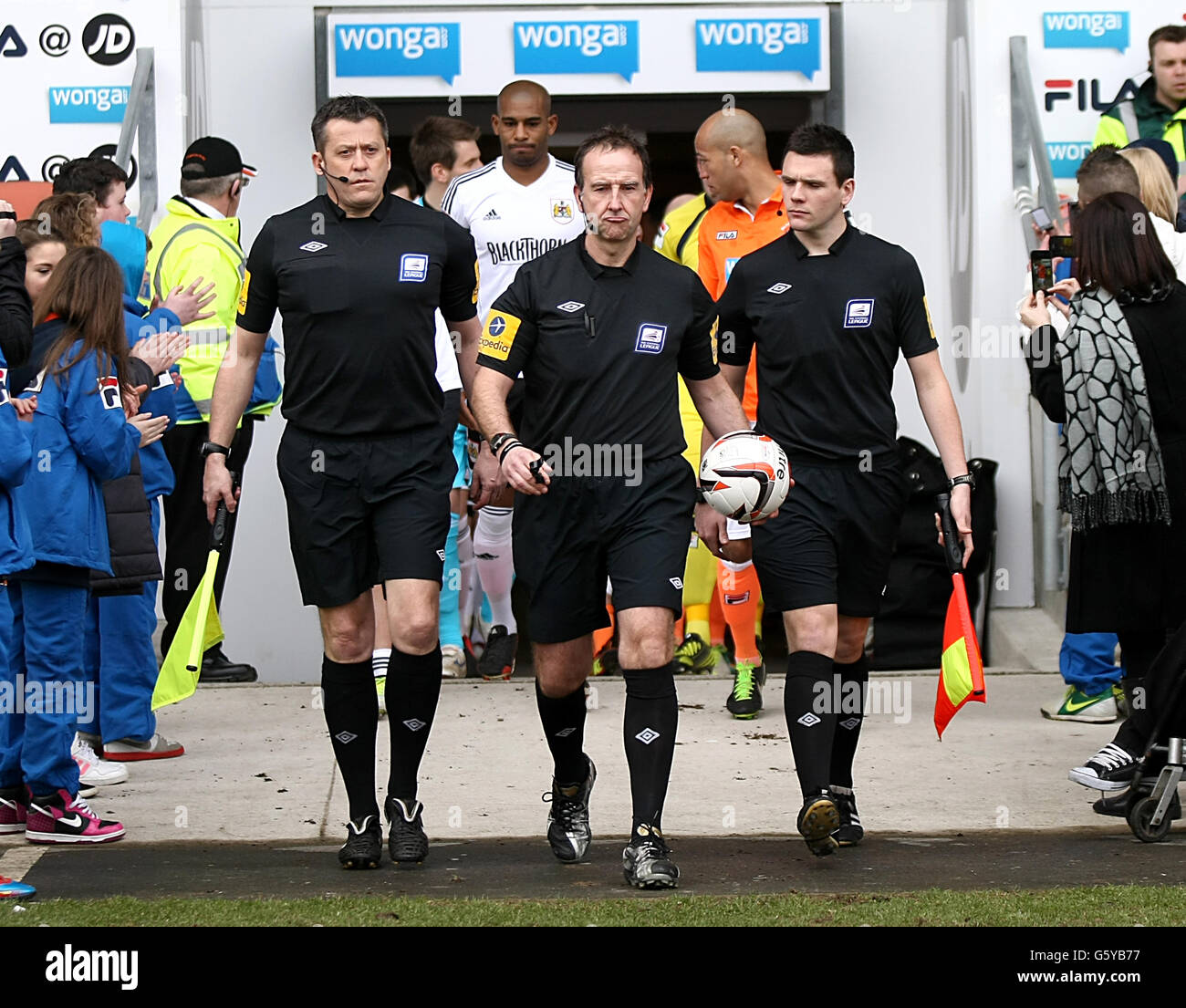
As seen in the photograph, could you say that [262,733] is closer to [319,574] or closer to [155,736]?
[155,736]

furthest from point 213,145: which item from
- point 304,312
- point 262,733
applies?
Answer: point 304,312

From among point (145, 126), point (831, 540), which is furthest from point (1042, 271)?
point (145, 126)

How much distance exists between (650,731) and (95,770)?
8.60 ft

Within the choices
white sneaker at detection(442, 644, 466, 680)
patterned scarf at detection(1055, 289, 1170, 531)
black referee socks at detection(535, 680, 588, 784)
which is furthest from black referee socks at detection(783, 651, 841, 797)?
white sneaker at detection(442, 644, 466, 680)

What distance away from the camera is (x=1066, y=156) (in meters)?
10.5

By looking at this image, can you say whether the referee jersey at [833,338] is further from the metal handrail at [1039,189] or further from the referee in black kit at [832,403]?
the metal handrail at [1039,189]

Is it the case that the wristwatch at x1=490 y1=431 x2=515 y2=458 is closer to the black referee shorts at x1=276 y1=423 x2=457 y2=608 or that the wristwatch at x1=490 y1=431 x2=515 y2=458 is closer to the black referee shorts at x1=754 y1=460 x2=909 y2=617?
the black referee shorts at x1=276 y1=423 x2=457 y2=608

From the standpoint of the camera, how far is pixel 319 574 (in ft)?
19.0

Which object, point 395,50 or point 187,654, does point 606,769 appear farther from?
point 395,50

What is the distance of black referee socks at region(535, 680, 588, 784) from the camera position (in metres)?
5.92

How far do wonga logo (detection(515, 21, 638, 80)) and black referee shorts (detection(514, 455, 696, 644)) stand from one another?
213 inches

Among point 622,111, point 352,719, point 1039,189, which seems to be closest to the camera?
point 352,719

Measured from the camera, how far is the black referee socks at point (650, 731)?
5.54 m

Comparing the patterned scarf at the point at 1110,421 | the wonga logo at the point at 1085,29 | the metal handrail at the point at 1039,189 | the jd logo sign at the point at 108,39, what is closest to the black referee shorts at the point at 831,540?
the patterned scarf at the point at 1110,421
